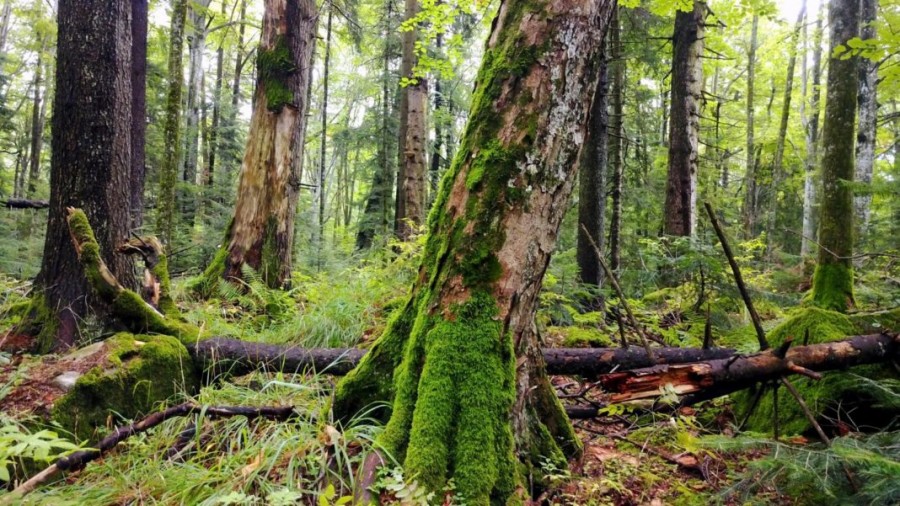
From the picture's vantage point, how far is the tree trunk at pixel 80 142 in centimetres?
Result: 452

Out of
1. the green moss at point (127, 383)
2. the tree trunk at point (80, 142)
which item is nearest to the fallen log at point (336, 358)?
the green moss at point (127, 383)

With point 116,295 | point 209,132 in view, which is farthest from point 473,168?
point 209,132

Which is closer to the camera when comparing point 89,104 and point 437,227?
point 437,227

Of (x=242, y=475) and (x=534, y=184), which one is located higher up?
(x=534, y=184)

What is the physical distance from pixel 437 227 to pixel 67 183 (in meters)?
4.18

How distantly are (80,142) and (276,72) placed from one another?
2943mm

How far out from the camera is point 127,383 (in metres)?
3.22

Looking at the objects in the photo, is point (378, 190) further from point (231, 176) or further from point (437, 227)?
point (437, 227)

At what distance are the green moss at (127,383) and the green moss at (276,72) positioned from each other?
431 cm

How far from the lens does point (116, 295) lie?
3.72 meters

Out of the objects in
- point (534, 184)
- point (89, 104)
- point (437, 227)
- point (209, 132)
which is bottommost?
point (437, 227)

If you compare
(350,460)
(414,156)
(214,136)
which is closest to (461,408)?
(350,460)

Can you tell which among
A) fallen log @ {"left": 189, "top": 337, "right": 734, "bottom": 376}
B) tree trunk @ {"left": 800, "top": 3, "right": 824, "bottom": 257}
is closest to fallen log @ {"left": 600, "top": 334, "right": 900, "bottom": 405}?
fallen log @ {"left": 189, "top": 337, "right": 734, "bottom": 376}

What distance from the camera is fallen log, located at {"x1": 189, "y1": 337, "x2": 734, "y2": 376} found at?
12.0 feet
